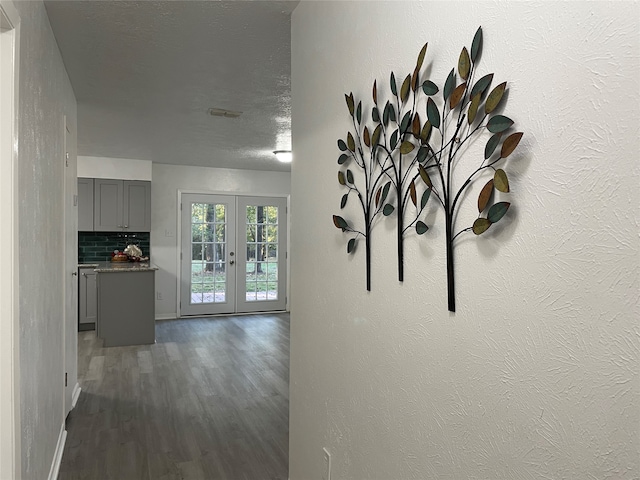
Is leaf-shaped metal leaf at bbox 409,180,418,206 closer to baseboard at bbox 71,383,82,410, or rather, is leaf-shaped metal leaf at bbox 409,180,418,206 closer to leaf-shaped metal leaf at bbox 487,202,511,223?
leaf-shaped metal leaf at bbox 487,202,511,223

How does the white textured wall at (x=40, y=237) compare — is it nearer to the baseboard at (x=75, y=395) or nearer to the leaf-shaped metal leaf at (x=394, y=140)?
the baseboard at (x=75, y=395)

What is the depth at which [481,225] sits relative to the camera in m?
1.02

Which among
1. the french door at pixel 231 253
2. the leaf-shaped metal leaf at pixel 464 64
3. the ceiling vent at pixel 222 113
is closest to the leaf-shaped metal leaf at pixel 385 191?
the leaf-shaped metal leaf at pixel 464 64

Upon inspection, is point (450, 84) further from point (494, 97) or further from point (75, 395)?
point (75, 395)

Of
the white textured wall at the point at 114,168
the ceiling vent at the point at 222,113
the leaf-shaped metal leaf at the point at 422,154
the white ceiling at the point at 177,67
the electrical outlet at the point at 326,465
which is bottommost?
the electrical outlet at the point at 326,465

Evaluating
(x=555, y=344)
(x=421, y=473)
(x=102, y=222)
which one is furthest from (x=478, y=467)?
(x=102, y=222)

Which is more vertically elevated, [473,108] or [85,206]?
[85,206]

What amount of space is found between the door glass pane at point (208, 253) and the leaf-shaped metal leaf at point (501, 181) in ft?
22.0

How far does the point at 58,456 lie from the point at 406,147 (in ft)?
8.49

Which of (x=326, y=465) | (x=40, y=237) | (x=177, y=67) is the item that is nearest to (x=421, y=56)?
(x=326, y=465)

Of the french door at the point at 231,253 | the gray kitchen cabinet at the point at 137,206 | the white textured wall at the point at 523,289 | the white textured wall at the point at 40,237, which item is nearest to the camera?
the white textured wall at the point at 523,289

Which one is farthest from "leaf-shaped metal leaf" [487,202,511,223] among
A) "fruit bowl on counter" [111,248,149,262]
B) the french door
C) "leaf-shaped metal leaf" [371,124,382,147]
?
the french door

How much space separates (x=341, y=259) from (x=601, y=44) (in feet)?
3.75

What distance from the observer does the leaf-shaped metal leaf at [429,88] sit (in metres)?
1.17
